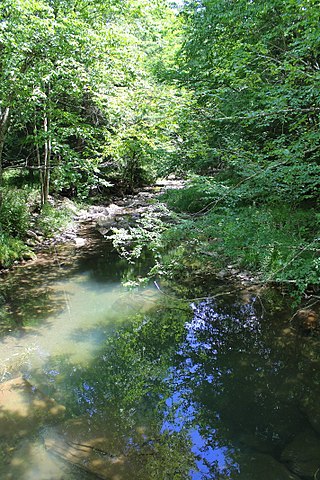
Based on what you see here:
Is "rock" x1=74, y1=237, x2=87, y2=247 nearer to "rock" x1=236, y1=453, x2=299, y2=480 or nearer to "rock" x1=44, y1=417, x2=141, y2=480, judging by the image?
"rock" x1=44, y1=417, x2=141, y2=480

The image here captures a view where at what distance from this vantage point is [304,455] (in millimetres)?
3453

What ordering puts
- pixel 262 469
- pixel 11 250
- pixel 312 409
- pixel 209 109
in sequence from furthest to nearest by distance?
1. pixel 11 250
2. pixel 209 109
3. pixel 312 409
4. pixel 262 469

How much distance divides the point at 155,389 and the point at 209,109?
4.30 metres

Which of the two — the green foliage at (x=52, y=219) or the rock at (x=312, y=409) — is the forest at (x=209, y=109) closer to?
the green foliage at (x=52, y=219)

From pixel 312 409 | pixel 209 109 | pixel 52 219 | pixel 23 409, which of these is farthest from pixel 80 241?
pixel 312 409

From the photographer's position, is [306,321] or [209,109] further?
[306,321]

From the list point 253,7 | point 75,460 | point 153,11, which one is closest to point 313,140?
point 253,7

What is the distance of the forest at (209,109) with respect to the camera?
4.96 m

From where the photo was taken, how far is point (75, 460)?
3486mm

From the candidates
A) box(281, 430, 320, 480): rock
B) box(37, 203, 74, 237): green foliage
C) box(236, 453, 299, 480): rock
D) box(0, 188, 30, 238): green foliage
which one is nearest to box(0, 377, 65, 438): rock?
box(236, 453, 299, 480): rock

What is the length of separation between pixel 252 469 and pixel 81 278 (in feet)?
20.4

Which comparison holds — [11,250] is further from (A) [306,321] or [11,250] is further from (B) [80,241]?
(A) [306,321]

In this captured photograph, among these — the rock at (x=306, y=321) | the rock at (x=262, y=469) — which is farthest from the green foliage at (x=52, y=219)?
the rock at (x=262, y=469)

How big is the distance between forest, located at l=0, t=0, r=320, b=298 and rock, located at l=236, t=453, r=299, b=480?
2.00m
